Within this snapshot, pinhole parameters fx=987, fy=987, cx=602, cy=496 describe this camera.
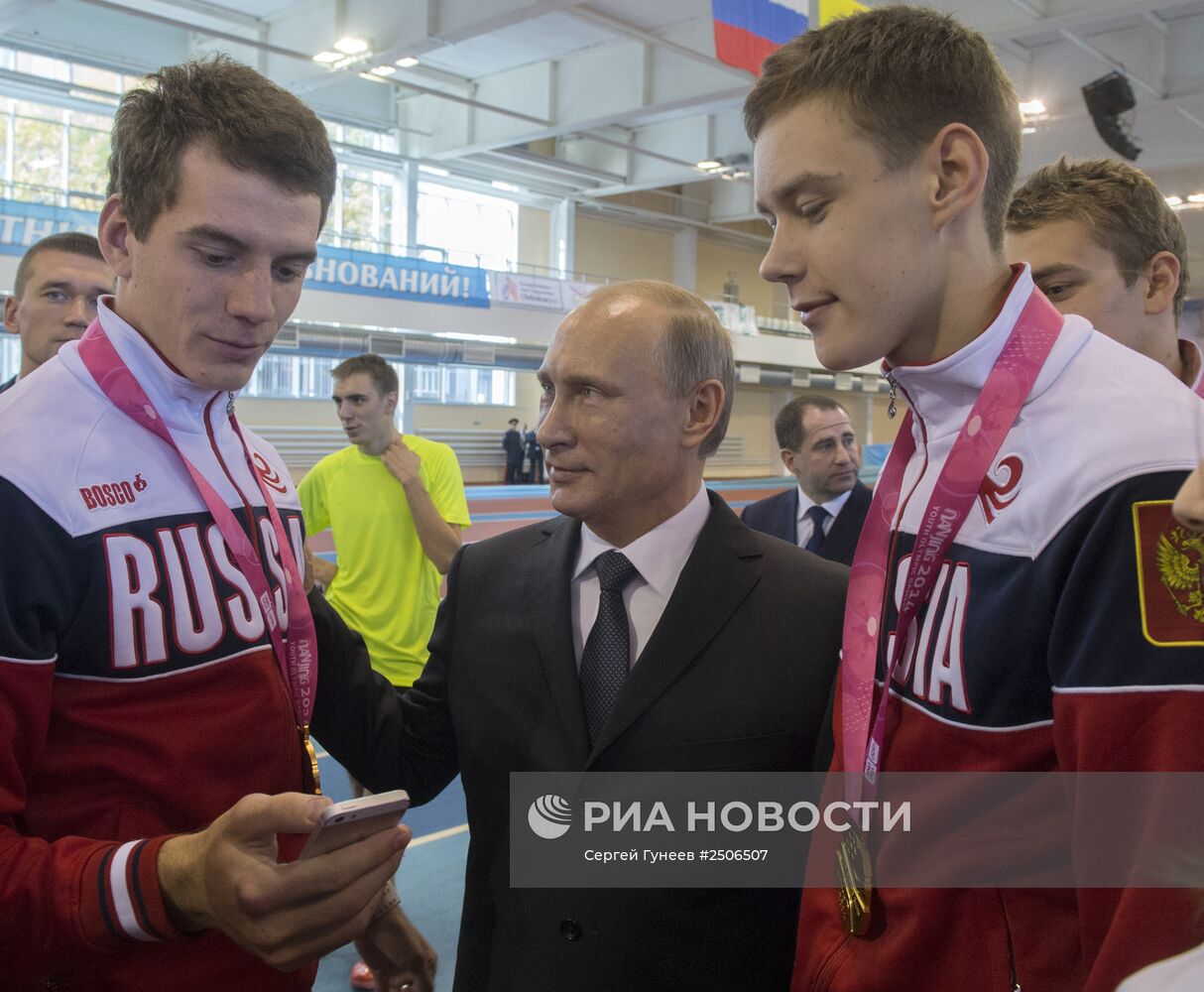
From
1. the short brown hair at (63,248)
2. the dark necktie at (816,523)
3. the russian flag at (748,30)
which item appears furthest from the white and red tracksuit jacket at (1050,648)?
the russian flag at (748,30)

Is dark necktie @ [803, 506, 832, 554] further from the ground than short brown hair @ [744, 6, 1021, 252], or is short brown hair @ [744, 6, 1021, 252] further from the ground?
short brown hair @ [744, 6, 1021, 252]

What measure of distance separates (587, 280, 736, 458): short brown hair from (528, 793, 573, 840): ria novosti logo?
0.85 meters

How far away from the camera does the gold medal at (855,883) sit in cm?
154

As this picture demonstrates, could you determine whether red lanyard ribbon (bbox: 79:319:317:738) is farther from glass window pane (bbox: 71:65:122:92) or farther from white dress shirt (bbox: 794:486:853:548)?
glass window pane (bbox: 71:65:122:92)

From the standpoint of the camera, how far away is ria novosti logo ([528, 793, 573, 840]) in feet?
6.39

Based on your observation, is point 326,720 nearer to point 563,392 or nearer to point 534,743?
point 534,743

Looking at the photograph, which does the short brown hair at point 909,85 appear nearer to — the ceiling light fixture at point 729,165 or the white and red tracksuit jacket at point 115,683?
the white and red tracksuit jacket at point 115,683

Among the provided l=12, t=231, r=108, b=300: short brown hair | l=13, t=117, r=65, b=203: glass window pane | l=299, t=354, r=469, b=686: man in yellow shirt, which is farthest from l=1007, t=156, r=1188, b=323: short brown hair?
l=13, t=117, r=65, b=203: glass window pane

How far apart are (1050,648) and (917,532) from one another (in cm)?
30

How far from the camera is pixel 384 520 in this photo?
5.88 metres

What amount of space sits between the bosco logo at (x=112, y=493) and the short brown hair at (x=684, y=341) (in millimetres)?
1063

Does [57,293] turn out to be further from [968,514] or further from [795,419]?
[795,419]

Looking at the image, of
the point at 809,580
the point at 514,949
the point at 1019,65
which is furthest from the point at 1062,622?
the point at 1019,65

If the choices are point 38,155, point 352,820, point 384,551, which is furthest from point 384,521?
point 38,155
